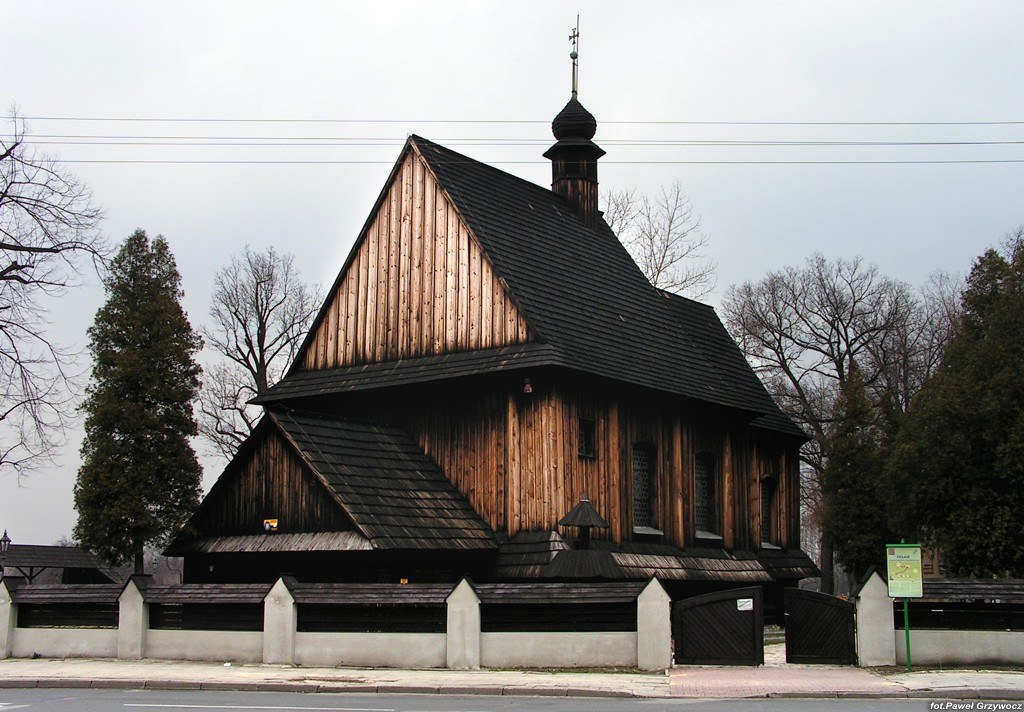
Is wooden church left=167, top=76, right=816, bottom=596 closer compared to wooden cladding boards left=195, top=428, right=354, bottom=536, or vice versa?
wooden cladding boards left=195, top=428, right=354, bottom=536

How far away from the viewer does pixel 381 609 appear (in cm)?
2069

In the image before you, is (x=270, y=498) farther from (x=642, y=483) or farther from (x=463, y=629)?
(x=642, y=483)

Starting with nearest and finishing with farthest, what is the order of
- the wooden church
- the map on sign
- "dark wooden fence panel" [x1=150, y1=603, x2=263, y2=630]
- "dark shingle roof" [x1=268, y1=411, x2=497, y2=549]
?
the map on sign, "dark wooden fence panel" [x1=150, y1=603, x2=263, y2=630], "dark shingle roof" [x1=268, y1=411, x2=497, y2=549], the wooden church

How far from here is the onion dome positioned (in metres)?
36.5

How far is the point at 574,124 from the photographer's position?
36.5 m

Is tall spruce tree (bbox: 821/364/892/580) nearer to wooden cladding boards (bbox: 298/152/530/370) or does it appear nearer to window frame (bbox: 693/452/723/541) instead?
window frame (bbox: 693/452/723/541)

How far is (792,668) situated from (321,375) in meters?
14.4

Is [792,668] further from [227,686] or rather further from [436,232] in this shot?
[436,232]

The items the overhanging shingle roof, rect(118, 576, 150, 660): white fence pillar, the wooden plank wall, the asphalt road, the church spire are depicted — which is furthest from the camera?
the church spire

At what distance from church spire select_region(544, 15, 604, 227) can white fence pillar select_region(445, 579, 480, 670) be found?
17662mm

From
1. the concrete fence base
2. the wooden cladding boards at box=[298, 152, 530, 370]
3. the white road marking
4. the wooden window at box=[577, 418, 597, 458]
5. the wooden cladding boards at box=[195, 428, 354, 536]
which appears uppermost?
the wooden cladding boards at box=[298, 152, 530, 370]

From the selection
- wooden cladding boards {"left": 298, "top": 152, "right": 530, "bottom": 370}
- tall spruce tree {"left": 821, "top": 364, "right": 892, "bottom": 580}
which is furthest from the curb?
tall spruce tree {"left": 821, "top": 364, "right": 892, "bottom": 580}

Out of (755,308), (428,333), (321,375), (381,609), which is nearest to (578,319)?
(428,333)

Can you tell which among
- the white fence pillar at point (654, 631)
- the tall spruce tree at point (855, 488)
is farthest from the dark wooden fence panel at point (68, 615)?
the tall spruce tree at point (855, 488)
